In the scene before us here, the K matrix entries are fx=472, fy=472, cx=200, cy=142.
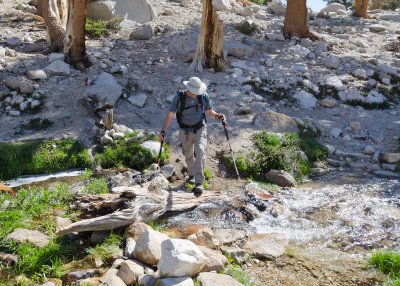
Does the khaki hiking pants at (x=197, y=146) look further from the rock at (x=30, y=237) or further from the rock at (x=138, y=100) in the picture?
the rock at (x=138, y=100)

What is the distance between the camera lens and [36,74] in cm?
1234

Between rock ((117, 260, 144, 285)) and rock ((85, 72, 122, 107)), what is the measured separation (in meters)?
6.60

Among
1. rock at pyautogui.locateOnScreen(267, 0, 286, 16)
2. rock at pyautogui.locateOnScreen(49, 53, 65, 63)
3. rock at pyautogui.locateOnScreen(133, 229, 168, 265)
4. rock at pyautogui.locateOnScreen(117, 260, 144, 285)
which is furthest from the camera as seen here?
rock at pyautogui.locateOnScreen(267, 0, 286, 16)

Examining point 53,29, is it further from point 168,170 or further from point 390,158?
point 390,158

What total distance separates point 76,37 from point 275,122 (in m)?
6.08

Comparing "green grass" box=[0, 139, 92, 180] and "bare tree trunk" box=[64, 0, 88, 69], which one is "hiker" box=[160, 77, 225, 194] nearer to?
"green grass" box=[0, 139, 92, 180]

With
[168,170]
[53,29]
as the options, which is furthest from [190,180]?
[53,29]

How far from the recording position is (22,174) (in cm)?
967

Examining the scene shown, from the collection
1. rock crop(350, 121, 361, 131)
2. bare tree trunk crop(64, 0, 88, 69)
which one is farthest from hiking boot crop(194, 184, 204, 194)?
bare tree trunk crop(64, 0, 88, 69)

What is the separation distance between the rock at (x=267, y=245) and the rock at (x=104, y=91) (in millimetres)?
6062

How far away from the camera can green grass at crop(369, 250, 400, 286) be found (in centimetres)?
581

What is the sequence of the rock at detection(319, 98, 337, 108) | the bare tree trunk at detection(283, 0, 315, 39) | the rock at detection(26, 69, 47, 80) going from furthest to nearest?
the bare tree trunk at detection(283, 0, 315, 39)
the rock at detection(319, 98, 337, 108)
the rock at detection(26, 69, 47, 80)

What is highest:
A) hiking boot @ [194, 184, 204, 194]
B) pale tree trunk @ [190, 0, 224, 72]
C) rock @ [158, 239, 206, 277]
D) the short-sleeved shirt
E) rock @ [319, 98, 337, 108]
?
pale tree trunk @ [190, 0, 224, 72]

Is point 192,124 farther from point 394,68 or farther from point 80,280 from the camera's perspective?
point 394,68
